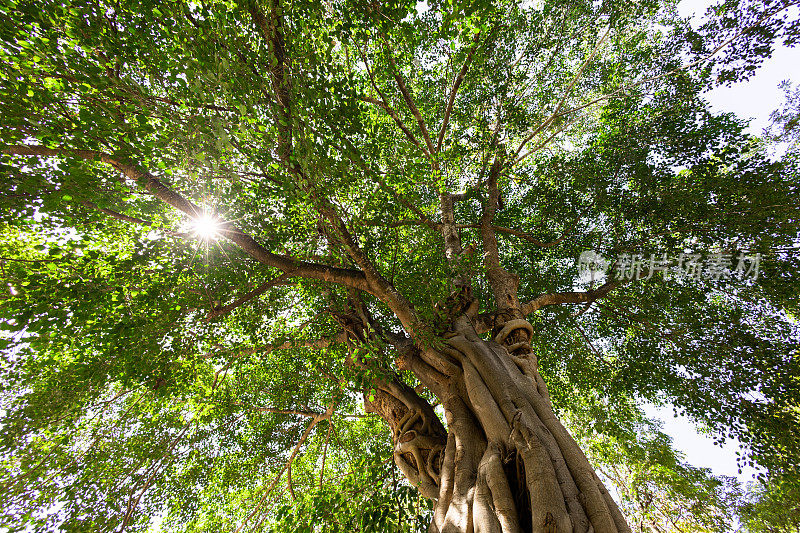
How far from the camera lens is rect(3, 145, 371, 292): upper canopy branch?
356cm

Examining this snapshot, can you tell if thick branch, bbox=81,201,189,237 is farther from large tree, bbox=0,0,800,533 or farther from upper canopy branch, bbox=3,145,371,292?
upper canopy branch, bbox=3,145,371,292

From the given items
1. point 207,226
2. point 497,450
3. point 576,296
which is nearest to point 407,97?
point 207,226

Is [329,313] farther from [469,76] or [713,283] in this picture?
[713,283]

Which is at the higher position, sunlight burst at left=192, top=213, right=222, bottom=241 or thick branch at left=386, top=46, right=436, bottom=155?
thick branch at left=386, top=46, right=436, bottom=155

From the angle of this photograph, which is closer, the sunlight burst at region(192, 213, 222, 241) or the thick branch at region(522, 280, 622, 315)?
the sunlight burst at region(192, 213, 222, 241)

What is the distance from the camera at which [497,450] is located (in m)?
3.81

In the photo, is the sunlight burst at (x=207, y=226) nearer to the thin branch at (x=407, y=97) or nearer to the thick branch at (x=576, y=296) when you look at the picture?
the thin branch at (x=407, y=97)

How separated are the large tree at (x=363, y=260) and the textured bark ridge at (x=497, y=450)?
38 millimetres

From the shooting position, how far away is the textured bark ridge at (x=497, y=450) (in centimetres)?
302

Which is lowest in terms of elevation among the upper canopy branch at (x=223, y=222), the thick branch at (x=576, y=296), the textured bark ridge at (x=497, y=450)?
the textured bark ridge at (x=497, y=450)

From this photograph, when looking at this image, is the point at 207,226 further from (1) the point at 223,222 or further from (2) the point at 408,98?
(2) the point at 408,98

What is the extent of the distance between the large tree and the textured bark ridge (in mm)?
38

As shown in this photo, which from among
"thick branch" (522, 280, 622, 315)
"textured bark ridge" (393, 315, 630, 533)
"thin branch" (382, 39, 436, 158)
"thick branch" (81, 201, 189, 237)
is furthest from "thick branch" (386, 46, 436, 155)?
"thick branch" (81, 201, 189, 237)

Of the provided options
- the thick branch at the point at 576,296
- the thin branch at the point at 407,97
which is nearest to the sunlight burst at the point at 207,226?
the thin branch at the point at 407,97
